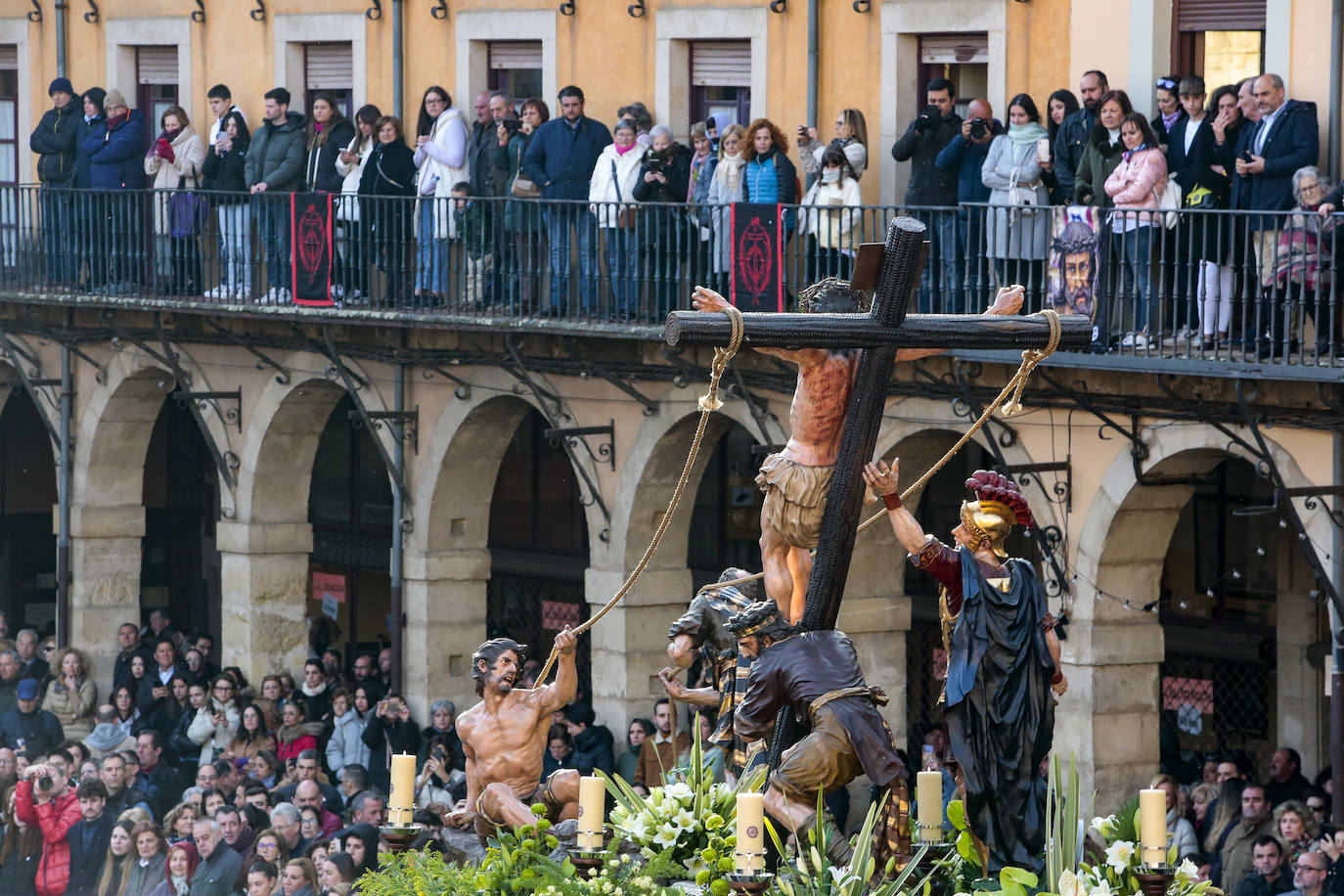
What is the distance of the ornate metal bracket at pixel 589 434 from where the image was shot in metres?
24.8

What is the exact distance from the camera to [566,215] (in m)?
23.5

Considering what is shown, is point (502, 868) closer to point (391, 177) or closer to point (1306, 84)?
point (1306, 84)

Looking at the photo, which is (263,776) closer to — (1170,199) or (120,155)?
(120,155)

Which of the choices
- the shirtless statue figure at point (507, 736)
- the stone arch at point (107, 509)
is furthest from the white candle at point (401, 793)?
the stone arch at point (107, 509)

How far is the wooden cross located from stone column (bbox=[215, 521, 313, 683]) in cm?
1768

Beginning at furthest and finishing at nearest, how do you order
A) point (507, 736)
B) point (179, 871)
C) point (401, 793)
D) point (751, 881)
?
point (179, 871) < point (507, 736) < point (401, 793) < point (751, 881)

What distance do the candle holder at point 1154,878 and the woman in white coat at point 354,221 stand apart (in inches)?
607

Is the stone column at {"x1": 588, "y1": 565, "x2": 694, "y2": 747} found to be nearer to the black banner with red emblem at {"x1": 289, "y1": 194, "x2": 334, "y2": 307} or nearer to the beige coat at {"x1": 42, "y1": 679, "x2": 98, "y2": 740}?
the black banner with red emblem at {"x1": 289, "y1": 194, "x2": 334, "y2": 307}

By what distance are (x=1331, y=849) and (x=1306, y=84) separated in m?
5.07

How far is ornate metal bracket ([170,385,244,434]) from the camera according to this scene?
28.5m

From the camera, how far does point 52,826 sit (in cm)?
2362

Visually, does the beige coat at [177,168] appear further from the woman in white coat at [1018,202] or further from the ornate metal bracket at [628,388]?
the woman in white coat at [1018,202]

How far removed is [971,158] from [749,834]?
1142 centimetres

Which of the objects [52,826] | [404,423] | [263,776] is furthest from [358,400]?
[52,826]
